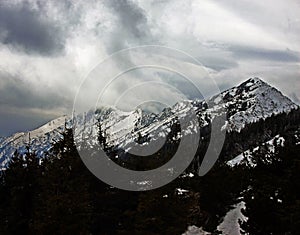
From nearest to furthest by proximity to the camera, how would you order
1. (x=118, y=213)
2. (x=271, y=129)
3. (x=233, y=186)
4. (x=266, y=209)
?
(x=266, y=209), (x=118, y=213), (x=233, y=186), (x=271, y=129)

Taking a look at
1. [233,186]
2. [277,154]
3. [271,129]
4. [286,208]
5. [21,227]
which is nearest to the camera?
[286,208]

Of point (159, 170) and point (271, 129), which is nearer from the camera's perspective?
point (159, 170)

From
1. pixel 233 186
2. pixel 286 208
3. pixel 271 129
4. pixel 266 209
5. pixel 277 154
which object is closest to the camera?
pixel 286 208

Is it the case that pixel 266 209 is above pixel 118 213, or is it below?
below

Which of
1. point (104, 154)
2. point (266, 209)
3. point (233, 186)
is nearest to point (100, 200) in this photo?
point (104, 154)

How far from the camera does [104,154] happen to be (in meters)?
32.5

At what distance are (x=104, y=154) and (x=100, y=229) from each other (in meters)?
5.63

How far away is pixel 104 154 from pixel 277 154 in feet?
42.2

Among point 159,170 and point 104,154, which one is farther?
point 104,154

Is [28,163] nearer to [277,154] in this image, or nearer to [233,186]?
[277,154]

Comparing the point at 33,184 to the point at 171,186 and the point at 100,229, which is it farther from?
the point at 171,186

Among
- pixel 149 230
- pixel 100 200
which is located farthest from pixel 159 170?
pixel 100 200

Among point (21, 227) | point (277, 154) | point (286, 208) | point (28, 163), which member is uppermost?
point (28, 163)

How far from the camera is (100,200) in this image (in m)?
30.8
